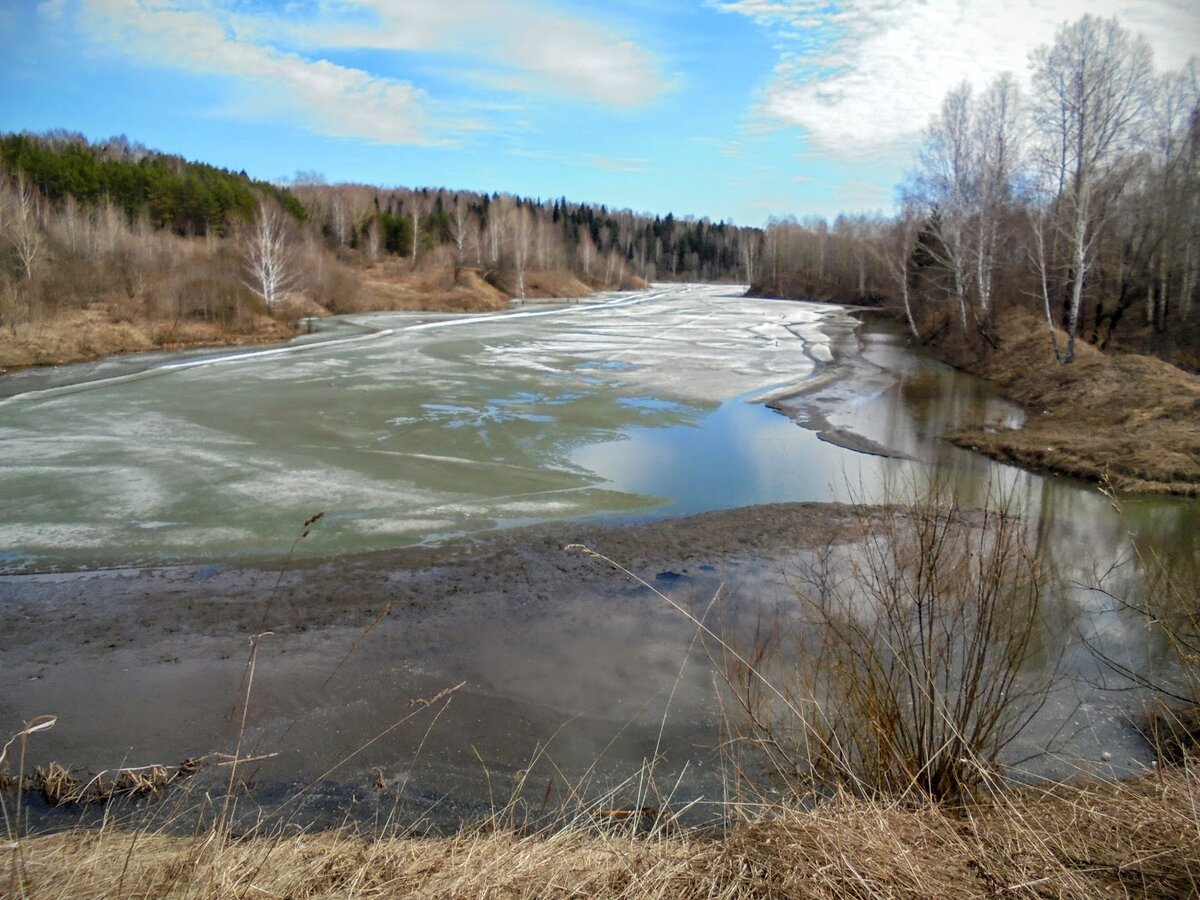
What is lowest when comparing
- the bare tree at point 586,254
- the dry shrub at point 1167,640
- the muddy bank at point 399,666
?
the muddy bank at point 399,666

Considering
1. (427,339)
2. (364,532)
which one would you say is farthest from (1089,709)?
(427,339)

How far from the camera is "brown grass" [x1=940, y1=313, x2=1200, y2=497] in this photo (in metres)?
11.8

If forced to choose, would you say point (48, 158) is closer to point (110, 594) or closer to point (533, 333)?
point (533, 333)

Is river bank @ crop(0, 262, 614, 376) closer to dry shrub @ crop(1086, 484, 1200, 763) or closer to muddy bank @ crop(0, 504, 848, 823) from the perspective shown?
muddy bank @ crop(0, 504, 848, 823)

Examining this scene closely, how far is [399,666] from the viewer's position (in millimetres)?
5918

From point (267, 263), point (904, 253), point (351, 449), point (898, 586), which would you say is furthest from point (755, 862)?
point (904, 253)

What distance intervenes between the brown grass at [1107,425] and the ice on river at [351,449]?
4710mm

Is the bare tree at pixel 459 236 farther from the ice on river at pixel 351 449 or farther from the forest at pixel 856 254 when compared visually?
the ice on river at pixel 351 449

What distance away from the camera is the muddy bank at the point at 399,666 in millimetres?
4684

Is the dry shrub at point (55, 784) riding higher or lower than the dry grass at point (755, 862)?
lower

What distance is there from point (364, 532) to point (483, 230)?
75864mm

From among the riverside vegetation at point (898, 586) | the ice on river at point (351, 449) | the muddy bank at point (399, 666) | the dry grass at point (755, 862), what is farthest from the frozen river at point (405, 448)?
the dry grass at point (755, 862)

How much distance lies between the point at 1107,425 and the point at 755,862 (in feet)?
50.0

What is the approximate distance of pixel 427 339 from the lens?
31422 millimetres
